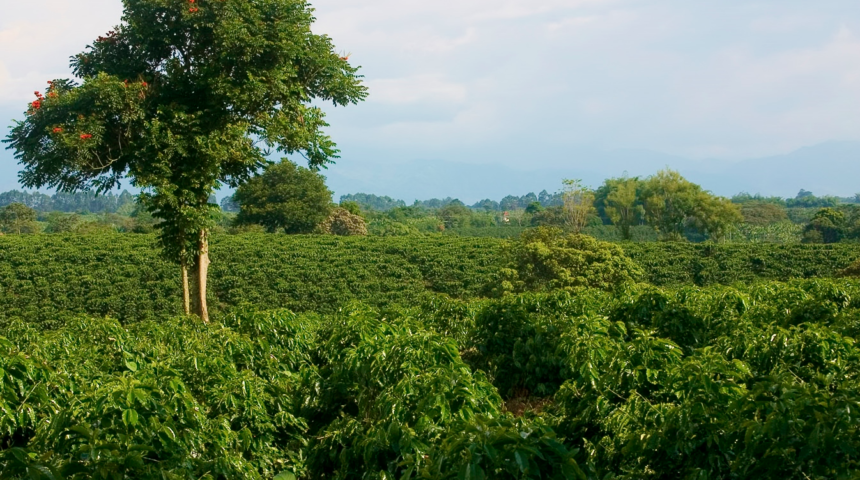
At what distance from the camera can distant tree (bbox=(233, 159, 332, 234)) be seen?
4375 centimetres

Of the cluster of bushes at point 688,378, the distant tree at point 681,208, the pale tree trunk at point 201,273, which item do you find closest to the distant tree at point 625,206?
the distant tree at point 681,208

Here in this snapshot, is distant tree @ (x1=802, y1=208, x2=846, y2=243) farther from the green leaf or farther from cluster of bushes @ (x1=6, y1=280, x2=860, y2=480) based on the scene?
the green leaf

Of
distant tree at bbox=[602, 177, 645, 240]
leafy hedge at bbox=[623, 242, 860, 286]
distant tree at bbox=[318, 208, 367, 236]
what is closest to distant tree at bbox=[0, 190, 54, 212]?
distant tree at bbox=[318, 208, 367, 236]

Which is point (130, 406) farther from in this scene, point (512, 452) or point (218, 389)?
point (512, 452)

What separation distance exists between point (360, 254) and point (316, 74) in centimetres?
1564

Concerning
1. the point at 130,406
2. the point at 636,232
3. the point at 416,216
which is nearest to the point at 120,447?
the point at 130,406

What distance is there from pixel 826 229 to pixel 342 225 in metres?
28.5

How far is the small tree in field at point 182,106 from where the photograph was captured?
11.5m

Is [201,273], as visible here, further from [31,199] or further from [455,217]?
[31,199]

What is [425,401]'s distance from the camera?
4398 mm

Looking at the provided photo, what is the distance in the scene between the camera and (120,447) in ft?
11.2

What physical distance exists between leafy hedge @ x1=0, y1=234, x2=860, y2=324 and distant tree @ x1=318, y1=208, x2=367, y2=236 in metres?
14.6

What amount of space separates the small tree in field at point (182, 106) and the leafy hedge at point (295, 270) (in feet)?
37.3

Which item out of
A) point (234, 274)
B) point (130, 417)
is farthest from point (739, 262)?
point (130, 417)
